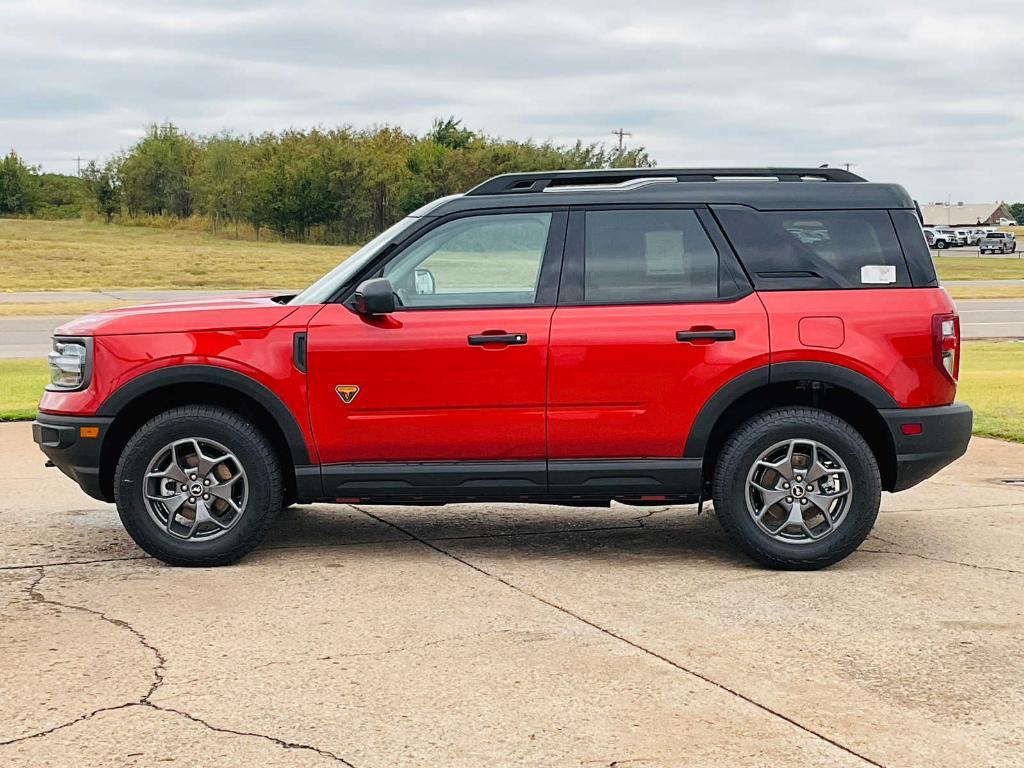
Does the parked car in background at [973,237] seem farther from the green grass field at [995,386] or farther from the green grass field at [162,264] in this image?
the green grass field at [995,386]

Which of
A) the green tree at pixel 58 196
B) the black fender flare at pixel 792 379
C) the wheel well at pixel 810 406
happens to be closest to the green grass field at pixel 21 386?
the wheel well at pixel 810 406

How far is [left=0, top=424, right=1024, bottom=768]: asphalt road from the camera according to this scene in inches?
165

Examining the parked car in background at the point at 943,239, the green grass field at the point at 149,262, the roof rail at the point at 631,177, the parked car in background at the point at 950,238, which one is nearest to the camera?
the roof rail at the point at 631,177

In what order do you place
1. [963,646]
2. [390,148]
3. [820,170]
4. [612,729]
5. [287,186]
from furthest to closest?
[390,148], [287,186], [820,170], [963,646], [612,729]

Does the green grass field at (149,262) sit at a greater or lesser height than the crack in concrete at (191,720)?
greater

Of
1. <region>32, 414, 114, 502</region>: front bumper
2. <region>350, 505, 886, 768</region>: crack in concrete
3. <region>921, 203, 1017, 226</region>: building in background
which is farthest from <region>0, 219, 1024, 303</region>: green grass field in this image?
<region>921, 203, 1017, 226</region>: building in background

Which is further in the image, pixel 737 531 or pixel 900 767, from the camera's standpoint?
pixel 737 531

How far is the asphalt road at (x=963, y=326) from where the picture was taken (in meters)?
20.6

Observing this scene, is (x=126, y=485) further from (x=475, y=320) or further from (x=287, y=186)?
(x=287, y=186)

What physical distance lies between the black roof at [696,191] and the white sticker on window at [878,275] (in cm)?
31

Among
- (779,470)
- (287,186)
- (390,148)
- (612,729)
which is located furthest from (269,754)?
(390,148)

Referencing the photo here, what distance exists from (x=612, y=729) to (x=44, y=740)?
1.79 metres

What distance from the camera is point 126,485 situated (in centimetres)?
654

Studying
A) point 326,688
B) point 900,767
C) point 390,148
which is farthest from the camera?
point 390,148
